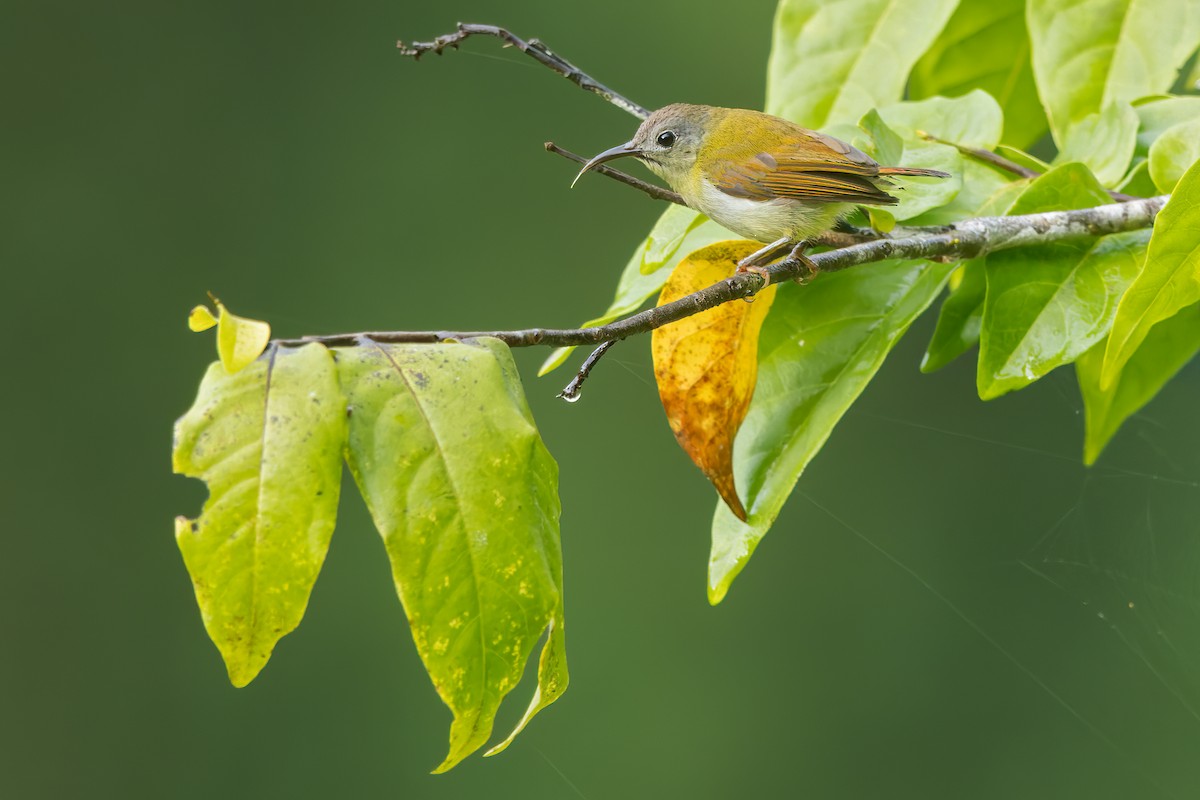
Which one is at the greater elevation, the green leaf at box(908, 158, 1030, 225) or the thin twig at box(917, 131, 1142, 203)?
the thin twig at box(917, 131, 1142, 203)

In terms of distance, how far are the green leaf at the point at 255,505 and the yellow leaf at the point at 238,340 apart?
0.03 m

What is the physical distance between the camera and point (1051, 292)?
1125mm

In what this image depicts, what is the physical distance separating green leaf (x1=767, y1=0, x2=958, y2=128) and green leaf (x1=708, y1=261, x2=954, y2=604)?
1.12 ft

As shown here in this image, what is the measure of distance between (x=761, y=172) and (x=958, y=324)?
12.9 inches

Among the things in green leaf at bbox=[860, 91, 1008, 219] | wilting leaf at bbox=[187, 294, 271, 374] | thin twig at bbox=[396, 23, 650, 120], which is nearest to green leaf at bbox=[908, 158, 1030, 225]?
green leaf at bbox=[860, 91, 1008, 219]

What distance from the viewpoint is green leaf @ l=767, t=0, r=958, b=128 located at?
56.6 inches

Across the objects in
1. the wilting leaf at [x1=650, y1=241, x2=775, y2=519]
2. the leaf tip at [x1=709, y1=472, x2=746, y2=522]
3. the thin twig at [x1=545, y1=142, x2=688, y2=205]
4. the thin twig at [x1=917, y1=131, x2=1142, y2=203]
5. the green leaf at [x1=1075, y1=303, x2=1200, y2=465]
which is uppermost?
the thin twig at [x1=545, y1=142, x2=688, y2=205]

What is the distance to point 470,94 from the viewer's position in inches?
225

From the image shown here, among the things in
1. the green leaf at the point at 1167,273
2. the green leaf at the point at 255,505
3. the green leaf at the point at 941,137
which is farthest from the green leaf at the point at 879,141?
the green leaf at the point at 255,505

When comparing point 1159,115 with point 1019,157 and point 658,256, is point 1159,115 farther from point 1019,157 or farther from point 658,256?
point 658,256

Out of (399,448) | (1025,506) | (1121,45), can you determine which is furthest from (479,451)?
(1025,506)

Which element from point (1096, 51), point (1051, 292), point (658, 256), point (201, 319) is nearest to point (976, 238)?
point (1051, 292)

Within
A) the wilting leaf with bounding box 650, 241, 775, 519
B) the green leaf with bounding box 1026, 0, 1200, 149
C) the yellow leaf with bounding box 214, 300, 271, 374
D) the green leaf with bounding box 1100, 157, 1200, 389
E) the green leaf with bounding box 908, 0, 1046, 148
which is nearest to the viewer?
the yellow leaf with bounding box 214, 300, 271, 374

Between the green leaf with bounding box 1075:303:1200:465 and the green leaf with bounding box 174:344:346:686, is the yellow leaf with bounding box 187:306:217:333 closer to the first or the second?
the green leaf with bounding box 174:344:346:686
